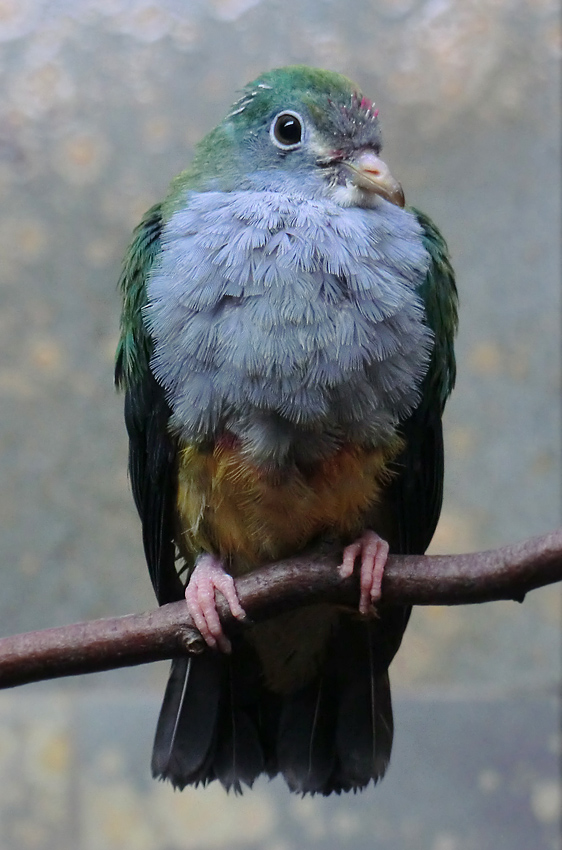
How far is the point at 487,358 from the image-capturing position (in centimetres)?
319

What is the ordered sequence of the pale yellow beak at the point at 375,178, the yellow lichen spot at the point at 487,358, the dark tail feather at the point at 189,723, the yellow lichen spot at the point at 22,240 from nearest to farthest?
the pale yellow beak at the point at 375,178 → the dark tail feather at the point at 189,723 → the yellow lichen spot at the point at 22,240 → the yellow lichen spot at the point at 487,358

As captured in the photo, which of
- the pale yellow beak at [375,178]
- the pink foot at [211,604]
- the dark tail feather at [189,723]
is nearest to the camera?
the pink foot at [211,604]

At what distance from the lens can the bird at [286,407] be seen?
5.18 ft

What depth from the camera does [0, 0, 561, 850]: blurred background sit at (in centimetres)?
297

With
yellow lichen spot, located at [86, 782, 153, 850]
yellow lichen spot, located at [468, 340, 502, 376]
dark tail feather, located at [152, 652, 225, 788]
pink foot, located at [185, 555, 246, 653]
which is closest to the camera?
pink foot, located at [185, 555, 246, 653]

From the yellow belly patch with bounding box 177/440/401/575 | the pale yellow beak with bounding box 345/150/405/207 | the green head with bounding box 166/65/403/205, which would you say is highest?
the green head with bounding box 166/65/403/205

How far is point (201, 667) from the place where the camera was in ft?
6.23

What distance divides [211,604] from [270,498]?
0.72 ft

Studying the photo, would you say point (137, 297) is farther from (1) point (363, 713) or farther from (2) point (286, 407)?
(1) point (363, 713)

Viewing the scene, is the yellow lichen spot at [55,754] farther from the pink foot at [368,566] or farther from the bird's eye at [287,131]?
the bird's eye at [287,131]

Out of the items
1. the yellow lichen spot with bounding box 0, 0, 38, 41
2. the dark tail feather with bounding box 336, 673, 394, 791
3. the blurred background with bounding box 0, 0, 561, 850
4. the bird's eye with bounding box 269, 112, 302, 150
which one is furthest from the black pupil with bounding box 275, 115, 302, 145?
the yellow lichen spot with bounding box 0, 0, 38, 41

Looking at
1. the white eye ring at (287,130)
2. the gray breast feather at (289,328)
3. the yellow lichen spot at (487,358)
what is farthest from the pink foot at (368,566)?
the yellow lichen spot at (487,358)

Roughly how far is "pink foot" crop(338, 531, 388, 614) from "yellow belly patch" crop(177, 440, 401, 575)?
0.08m

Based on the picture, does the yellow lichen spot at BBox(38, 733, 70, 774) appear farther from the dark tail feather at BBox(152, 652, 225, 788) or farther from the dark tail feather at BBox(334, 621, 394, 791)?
the dark tail feather at BBox(334, 621, 394, 791)
